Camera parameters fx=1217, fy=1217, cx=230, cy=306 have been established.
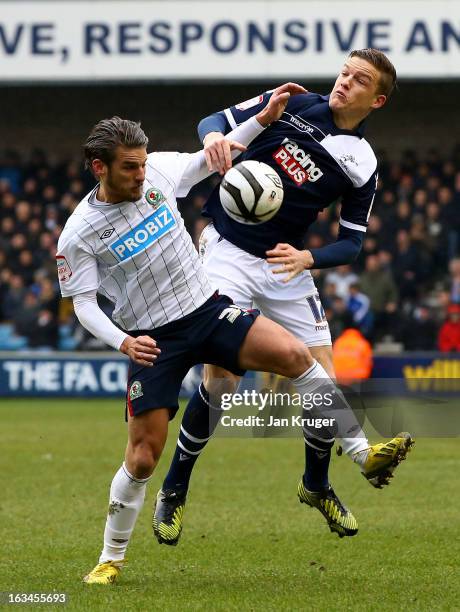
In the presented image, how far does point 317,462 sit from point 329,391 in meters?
0.66

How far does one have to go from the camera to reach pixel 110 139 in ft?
19.4

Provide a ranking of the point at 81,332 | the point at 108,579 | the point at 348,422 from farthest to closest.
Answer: the point at 81,332, the point at 348,422, the point at 108,579

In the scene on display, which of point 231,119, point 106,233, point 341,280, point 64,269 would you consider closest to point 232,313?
point 106,233

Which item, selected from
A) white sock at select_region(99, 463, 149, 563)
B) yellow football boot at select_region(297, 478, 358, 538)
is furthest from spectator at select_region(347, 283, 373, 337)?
white sock at select_region(99, 463, 149, 563)

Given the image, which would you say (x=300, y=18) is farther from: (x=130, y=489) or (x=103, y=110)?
(x=130, y=489)

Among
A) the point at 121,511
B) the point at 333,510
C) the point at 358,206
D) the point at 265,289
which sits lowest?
the point at 333,510

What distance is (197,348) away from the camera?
6262mm

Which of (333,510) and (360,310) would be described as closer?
(333,510)

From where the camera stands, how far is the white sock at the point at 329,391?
6.40 m

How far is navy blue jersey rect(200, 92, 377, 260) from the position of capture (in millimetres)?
6977

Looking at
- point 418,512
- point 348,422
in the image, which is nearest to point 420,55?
point 418,512

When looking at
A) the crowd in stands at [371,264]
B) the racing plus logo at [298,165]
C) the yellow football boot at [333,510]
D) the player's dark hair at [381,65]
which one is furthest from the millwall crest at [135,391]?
the crowd in stands at [371,264]

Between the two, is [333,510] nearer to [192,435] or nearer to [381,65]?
[192,435]

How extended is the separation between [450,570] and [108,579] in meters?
1.82
